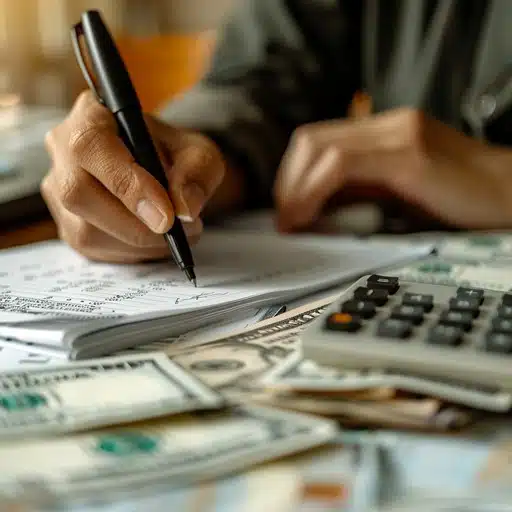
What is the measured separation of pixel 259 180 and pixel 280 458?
0.51m

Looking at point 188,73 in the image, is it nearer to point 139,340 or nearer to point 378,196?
point 378,196

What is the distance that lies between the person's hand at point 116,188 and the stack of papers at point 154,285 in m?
0.02

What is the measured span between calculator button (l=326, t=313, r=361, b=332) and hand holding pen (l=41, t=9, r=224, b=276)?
0.49ft

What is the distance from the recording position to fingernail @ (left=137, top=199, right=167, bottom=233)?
0.43 meters

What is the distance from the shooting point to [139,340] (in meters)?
0.36

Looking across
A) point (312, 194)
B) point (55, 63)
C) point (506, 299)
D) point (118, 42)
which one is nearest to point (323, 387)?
point (506, 299)

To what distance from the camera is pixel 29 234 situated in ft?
2.03

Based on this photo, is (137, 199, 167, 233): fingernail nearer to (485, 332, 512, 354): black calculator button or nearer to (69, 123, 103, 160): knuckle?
(69, 123, 103, 160): knuckle

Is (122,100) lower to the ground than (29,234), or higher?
higher

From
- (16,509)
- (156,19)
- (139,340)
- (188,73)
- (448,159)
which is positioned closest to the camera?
(16,509)

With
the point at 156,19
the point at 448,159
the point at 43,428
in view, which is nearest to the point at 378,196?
the point at 448,159

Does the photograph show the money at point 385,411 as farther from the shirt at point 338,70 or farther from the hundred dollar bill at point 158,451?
the shirt at point 338,70

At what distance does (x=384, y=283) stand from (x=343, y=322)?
0.23ft

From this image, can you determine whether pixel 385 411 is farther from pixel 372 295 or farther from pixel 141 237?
pixel 141 237
